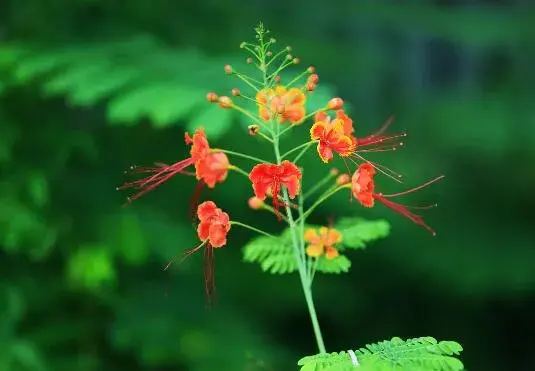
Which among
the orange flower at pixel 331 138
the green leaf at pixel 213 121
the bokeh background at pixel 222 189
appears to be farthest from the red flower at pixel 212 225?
the green leaf at pixel 213 121

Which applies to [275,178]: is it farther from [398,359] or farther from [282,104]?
[398,359]

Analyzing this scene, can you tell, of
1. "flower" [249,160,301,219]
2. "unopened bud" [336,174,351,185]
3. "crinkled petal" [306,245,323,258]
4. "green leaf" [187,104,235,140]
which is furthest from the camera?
"green leaf" [187,104,235,140]

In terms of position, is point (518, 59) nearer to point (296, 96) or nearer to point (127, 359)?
point (127, 359)

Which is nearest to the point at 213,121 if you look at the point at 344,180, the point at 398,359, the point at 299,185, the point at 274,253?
the point at 274,253

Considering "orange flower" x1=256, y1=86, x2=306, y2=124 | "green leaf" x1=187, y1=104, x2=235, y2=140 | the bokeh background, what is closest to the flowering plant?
"orange flower" x1=256, y1=86, x2=306, y2=124

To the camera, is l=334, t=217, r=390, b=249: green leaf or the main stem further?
l=334, t=217, r=390, b=249: green leaf

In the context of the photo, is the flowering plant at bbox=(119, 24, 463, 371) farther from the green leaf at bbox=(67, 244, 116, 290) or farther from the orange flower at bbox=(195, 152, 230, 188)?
the green leaf at bbox=(67, 244, 116, 290)

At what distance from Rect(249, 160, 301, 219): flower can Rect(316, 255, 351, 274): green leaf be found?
0.98 feet

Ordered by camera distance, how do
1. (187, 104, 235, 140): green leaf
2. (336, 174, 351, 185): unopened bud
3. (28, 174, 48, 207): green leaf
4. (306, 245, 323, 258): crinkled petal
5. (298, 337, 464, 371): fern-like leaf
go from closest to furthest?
(298, 337, 464, 371): fern-like leaf < (336, 174, 351, 185): unopened bud < (306, 245, 323, 258): crinkled petal < (187, 104, 235, 140): green leaf < (28, 174, 48, 207): green leaf

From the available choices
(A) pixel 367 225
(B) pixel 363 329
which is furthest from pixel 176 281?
(A) pixel 367 225

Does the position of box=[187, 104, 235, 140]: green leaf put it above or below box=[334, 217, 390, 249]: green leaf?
above

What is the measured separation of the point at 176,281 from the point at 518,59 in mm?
2815

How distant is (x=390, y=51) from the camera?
5121mm

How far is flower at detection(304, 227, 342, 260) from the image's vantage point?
5.65 feet
